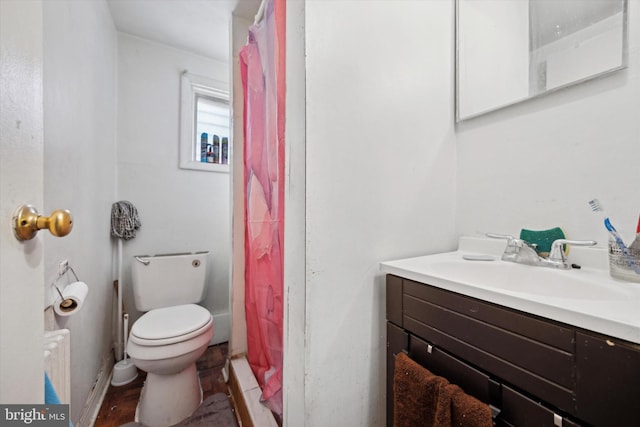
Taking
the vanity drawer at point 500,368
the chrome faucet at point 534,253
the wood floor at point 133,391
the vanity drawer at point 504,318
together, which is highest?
the chrome faucet at point 534,253

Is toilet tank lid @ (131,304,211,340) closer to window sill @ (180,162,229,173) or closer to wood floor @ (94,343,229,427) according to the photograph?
wood floor @ (94,343,229,427)

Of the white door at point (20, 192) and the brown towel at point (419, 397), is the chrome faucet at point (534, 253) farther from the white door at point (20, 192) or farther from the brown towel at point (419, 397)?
the white door at point (20, 192)

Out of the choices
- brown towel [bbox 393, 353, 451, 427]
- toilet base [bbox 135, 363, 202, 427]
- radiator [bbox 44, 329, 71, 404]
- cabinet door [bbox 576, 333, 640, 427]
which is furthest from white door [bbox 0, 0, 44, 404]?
toilet base [bbox 135, 363, 202, 427]

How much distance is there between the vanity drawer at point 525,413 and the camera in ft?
1.49

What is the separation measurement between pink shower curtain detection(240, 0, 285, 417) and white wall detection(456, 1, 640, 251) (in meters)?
0.81

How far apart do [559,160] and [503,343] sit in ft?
2.28

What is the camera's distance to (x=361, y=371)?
0.84m

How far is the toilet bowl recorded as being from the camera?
121 cm

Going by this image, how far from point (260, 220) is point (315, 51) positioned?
2.48ft

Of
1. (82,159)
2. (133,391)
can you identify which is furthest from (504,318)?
(133,391)

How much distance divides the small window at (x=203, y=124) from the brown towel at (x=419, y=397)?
76.5 inches

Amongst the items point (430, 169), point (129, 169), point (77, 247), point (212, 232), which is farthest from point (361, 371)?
point (129, 169)

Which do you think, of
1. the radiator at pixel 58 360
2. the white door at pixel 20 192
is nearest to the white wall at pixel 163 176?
the radiator at pixel 58 360

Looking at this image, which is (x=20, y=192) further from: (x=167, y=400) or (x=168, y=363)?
(x=167, y=400)
